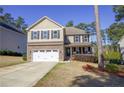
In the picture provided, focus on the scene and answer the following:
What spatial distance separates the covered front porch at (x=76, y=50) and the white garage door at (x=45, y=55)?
108 inches

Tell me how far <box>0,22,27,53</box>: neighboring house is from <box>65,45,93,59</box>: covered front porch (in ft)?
30.2

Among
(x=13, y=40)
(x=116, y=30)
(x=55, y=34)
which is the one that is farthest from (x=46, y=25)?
(x=116, y=30)

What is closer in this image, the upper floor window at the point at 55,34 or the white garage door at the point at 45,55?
the white garage door at the point at 45,55

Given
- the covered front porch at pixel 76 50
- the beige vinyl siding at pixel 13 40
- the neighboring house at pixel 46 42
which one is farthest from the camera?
the covered front porch at pixel 76 50

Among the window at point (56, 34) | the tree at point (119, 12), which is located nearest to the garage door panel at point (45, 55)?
the window at point (56, 34)

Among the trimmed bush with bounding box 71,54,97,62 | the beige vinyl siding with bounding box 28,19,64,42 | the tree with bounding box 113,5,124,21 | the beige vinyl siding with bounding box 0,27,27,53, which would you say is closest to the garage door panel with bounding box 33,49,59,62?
the beige vinyl siding with bounding box 28,19,64,42

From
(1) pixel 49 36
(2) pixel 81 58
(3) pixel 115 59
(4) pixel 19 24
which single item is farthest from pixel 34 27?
(4) pixel 19 24

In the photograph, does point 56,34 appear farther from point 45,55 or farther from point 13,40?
point 13,40

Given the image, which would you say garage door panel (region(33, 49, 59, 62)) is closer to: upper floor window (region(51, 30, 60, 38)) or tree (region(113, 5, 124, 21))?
upper floor window (region(51, 30, 60, 38))

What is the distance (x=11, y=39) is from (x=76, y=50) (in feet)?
35.9

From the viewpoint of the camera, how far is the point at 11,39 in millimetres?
42688

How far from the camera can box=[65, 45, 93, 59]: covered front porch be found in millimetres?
41244

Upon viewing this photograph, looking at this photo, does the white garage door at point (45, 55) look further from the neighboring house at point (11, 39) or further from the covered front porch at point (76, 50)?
the neighboring house at point (11, 39)

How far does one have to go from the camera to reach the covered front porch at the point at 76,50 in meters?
41.2
